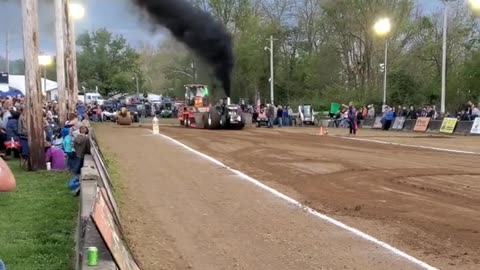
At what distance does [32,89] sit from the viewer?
17.7 metres

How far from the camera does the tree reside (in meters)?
112

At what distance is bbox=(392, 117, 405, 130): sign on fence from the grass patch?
2912 cm

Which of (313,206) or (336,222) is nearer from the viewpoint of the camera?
(336,222)

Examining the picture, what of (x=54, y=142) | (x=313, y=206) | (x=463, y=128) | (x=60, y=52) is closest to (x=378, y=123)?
(x=463, y=128)

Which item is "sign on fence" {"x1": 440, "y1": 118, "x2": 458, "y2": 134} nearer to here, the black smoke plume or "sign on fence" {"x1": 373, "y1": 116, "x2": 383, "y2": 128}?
"sign on fence" {"x1": 373, "y1": 116, "x2": 383, "y2": 128}

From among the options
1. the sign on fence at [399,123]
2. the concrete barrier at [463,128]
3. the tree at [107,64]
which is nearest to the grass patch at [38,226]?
the concrete barrier at [463,128]

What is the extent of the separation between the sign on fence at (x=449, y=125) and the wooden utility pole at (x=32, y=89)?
24699 millimetres

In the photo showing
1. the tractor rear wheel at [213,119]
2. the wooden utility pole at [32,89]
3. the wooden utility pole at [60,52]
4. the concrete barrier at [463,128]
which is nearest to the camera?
the wooden utility pole at [32,89]

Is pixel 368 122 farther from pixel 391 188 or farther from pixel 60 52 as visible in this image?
pixel 391 188

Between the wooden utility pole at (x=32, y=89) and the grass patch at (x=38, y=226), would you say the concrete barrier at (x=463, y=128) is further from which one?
the grass patch at (x=38, y=226)

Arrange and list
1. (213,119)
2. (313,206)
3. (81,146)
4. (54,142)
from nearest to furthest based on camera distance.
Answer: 1. (313,206)
2. (81,146)
3. (54,142)
4. (213,119)

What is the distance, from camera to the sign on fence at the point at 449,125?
35.6 m

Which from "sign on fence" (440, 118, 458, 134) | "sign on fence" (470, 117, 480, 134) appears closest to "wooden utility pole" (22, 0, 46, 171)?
"sign on fence" (470, 117, 480, 134)

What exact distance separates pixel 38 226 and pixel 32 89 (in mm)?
8473
